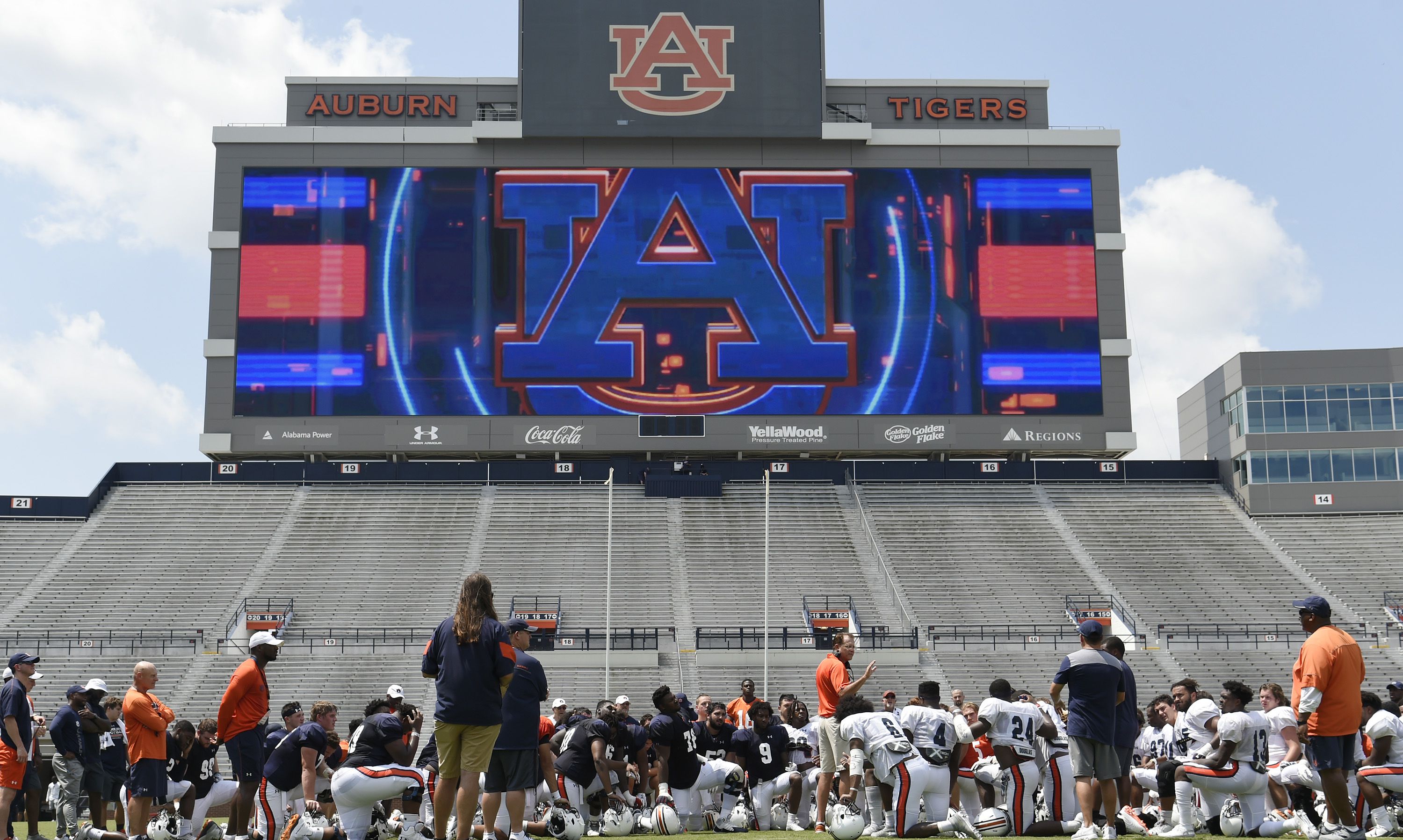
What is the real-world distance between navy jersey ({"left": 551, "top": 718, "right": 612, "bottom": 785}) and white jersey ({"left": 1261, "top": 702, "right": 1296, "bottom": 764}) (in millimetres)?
6585

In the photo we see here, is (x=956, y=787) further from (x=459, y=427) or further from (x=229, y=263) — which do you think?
(x=229, y=263)

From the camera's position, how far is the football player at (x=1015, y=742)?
13305 mm

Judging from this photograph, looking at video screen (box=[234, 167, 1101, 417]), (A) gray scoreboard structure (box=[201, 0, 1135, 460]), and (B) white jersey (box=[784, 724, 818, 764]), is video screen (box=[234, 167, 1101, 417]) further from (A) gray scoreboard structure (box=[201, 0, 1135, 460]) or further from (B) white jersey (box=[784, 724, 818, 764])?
(B) white jersey (box=[784, 724, 818, 764])

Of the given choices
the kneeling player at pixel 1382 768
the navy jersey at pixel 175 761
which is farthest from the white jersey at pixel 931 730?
the navy jersey at pixel 175 761

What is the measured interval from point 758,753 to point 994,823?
3.26 m

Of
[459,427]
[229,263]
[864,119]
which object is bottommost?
[459,427]

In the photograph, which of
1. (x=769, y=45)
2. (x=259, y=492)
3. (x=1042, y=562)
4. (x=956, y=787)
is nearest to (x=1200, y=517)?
(x=1042, y=562)

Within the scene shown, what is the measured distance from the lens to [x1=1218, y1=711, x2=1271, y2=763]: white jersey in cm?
1261

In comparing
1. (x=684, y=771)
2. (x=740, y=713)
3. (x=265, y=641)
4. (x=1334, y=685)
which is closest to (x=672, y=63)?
(x=740, y=713)

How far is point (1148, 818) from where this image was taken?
14016 millimetres

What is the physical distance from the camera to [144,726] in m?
12.7

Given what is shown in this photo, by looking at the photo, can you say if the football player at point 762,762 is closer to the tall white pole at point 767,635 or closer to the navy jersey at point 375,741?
the navy jersey at point 375,741

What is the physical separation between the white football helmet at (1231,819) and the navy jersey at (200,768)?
10115 millimetres

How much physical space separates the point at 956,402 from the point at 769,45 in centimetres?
1309
